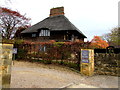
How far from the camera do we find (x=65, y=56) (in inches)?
342

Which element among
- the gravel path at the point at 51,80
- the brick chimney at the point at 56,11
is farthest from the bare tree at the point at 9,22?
the gravel path at the point at 51,80

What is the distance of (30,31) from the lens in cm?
2305

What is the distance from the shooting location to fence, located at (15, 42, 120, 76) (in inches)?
301

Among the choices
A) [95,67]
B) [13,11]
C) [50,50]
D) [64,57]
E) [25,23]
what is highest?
[13,11]

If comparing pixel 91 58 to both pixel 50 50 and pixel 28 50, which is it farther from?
pixel 28 50

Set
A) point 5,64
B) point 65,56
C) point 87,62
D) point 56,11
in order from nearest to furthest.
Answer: point 5,64
point 87,62
point 65,56
point 56,11

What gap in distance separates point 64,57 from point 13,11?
27.8 m

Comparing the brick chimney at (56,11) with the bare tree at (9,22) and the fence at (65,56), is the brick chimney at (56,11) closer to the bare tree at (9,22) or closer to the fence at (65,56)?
the bare tree at (9,22)

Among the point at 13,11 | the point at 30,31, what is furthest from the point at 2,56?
the point at 13,11

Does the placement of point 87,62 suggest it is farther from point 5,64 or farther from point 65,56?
point 5,64

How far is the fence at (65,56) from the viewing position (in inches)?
301

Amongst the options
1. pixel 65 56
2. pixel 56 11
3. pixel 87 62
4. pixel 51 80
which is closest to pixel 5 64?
pixel 51 80

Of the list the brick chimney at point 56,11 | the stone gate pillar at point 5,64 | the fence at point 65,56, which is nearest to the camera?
the stone gate pillar at point 5,64

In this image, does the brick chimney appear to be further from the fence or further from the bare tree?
the fence
